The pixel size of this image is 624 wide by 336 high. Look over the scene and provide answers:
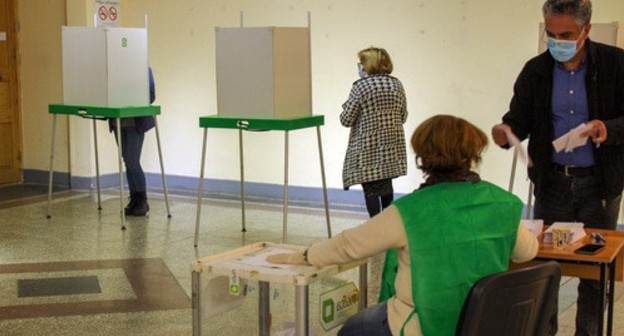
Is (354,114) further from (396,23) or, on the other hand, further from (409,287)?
(409,287)

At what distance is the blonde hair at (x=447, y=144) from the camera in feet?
8.39

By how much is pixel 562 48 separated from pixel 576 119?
0.29 m

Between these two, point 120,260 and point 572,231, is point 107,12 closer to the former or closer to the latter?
point 120,260

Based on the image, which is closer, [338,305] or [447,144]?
[447,144]

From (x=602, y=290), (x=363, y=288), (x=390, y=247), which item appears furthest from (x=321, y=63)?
(x=390, y=247)

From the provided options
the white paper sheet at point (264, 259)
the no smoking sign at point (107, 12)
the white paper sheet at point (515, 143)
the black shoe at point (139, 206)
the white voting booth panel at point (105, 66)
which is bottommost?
the black shoe at point (139, 206)

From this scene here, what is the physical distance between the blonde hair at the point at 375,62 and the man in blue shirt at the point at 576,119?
7.83 feet

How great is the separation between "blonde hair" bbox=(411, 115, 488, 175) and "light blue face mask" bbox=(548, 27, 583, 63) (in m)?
0.86

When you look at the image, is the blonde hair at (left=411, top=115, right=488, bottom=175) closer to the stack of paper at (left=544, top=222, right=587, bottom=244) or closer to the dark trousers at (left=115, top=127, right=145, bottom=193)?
the stack of paper at (left=544, top=222, right=587, bottom=244)

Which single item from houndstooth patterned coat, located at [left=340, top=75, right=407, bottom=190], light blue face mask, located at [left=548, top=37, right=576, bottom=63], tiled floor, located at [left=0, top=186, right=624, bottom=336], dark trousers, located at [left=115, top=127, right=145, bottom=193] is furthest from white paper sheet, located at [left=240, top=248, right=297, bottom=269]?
dark trousers, located at [left=115, top=127, right=145, bottom=193]

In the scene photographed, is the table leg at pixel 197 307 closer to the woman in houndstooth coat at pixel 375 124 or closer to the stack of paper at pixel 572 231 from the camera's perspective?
the stack of paper at pixel 572 231

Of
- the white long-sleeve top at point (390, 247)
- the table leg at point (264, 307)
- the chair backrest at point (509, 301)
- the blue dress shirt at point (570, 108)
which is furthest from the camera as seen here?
the blue dress shirt at point (570, 108)

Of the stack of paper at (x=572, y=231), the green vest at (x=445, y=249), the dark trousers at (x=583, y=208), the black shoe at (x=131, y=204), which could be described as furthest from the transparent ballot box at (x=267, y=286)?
the black shoe at (x=131, y=204)

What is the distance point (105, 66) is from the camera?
6.64 meters
